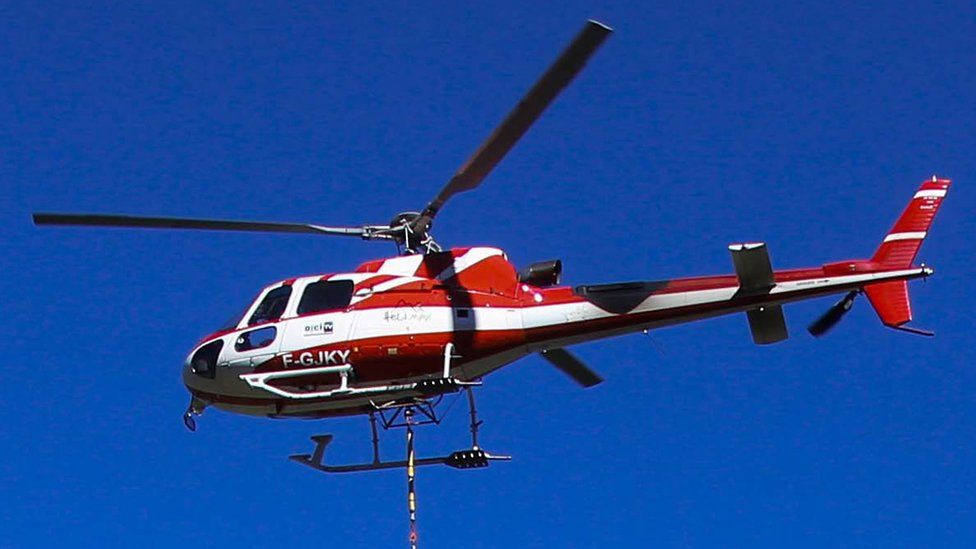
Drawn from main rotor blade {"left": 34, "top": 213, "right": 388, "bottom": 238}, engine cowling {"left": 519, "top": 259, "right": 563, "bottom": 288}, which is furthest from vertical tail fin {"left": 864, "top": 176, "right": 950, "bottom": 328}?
main rotor blade {"left": 34, "top": 213, "right": 388, "bottom": 238}

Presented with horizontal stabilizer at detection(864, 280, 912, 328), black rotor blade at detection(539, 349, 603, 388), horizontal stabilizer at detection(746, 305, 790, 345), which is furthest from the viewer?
black rotor blade at detection(539, 349, 603, 388)

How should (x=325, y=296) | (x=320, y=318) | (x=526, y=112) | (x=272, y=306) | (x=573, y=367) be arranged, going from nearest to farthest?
1. (x=526, y=112)
2. (x=320, y=318)
3. (x=325, y=296)
4. (x=272, y=306)
5. (x=573, y=367)

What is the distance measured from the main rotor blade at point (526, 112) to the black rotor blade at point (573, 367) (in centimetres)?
349

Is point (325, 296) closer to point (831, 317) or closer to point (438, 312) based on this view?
point (438, 312)

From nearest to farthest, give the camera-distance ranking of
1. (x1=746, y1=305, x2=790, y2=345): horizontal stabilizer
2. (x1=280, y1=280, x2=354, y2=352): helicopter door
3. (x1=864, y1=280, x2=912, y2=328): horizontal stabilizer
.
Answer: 1. (x1=864, y1=280, x2=912, y2=328): horizontal stabilizer
2. (x1=746, y1=305, x2=790, y2=345): horizontal stabilizer
3. (x1=280, y1=280, x2=354, y2=352): helicopter door

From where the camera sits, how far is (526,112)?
2402cm

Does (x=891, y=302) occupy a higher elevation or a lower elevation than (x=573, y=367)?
lower

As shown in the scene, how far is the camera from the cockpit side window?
2812cm

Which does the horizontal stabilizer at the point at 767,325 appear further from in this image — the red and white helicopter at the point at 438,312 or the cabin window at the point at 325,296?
the cabin window at the point at 325,296

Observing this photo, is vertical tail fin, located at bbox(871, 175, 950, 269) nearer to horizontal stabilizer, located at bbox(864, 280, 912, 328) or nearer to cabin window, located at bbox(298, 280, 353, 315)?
horizontal stabilizer, located at bbox(864, 280, 912, 328)

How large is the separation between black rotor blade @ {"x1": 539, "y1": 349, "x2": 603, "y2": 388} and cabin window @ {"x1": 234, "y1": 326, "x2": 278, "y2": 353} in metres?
4.63

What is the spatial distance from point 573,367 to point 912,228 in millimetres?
6506

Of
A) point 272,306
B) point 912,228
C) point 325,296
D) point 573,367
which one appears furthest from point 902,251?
point 272,306

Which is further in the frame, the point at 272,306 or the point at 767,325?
the point at 272,306
